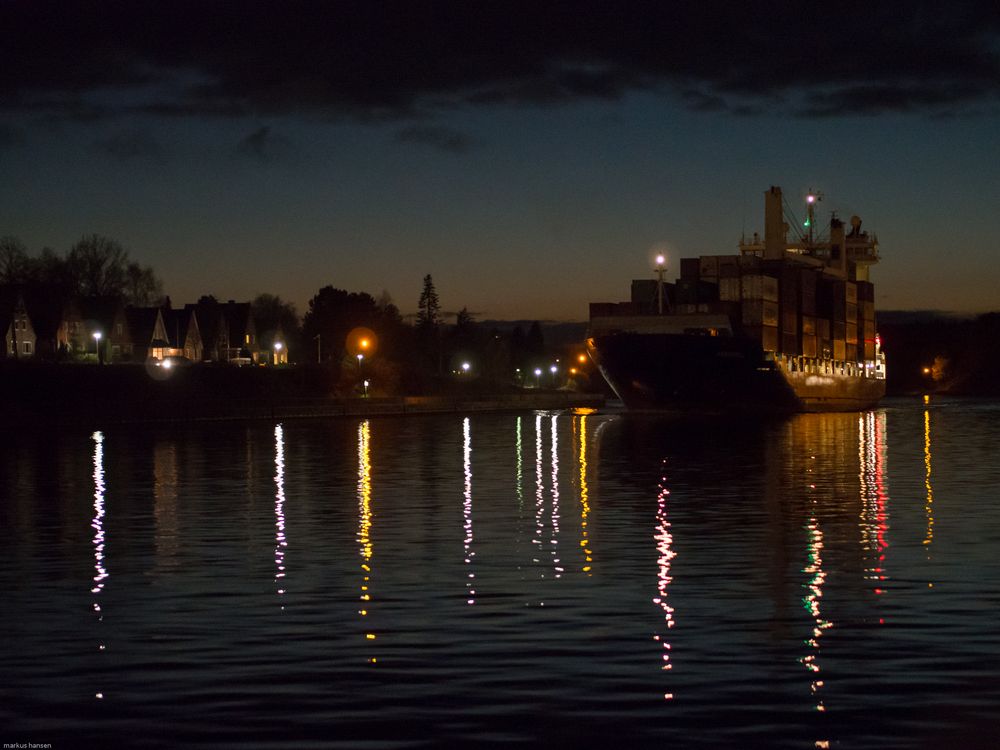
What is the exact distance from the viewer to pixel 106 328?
14738 centimetres

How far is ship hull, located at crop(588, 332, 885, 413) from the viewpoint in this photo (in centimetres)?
10562

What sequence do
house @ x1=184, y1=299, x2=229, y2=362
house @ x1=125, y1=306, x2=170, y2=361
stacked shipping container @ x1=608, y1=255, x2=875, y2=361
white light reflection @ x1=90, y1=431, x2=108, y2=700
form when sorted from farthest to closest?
house @ x1=184, y1=299, x2=229, y2=362 → house @ x1=125, y1=306, x2=170, y2=361 → stacked shipping container @ x1=608, y1=255, x2=875, y2=361 → white light reflection @ x1=90, y1=431, x2=108, y2=700

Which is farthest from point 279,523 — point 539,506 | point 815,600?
point 815,600

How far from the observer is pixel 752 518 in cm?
2828

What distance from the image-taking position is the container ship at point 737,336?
10662 centimetres

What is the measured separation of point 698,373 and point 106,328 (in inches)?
2697

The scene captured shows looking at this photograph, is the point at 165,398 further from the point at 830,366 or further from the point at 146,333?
the point at 830,366

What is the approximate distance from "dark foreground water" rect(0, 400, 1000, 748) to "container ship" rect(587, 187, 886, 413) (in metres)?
68.4

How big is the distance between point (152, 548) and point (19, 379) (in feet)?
234

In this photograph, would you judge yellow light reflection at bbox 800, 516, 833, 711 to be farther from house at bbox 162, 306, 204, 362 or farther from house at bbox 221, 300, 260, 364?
house at bbox 221, 300, 260, 364

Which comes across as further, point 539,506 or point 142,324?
point 142,324

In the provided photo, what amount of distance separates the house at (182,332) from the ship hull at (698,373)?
63.5m

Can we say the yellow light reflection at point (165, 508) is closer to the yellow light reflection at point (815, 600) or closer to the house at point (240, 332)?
the yellow light reflection at point (815, 600)

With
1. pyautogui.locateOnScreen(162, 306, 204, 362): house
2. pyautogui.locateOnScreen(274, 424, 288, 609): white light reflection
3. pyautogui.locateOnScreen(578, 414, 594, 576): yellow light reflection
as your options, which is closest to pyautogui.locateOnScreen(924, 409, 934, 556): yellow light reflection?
pyautogui.locateOnScreen(578, 414, 594, 576): yellow light reflection
